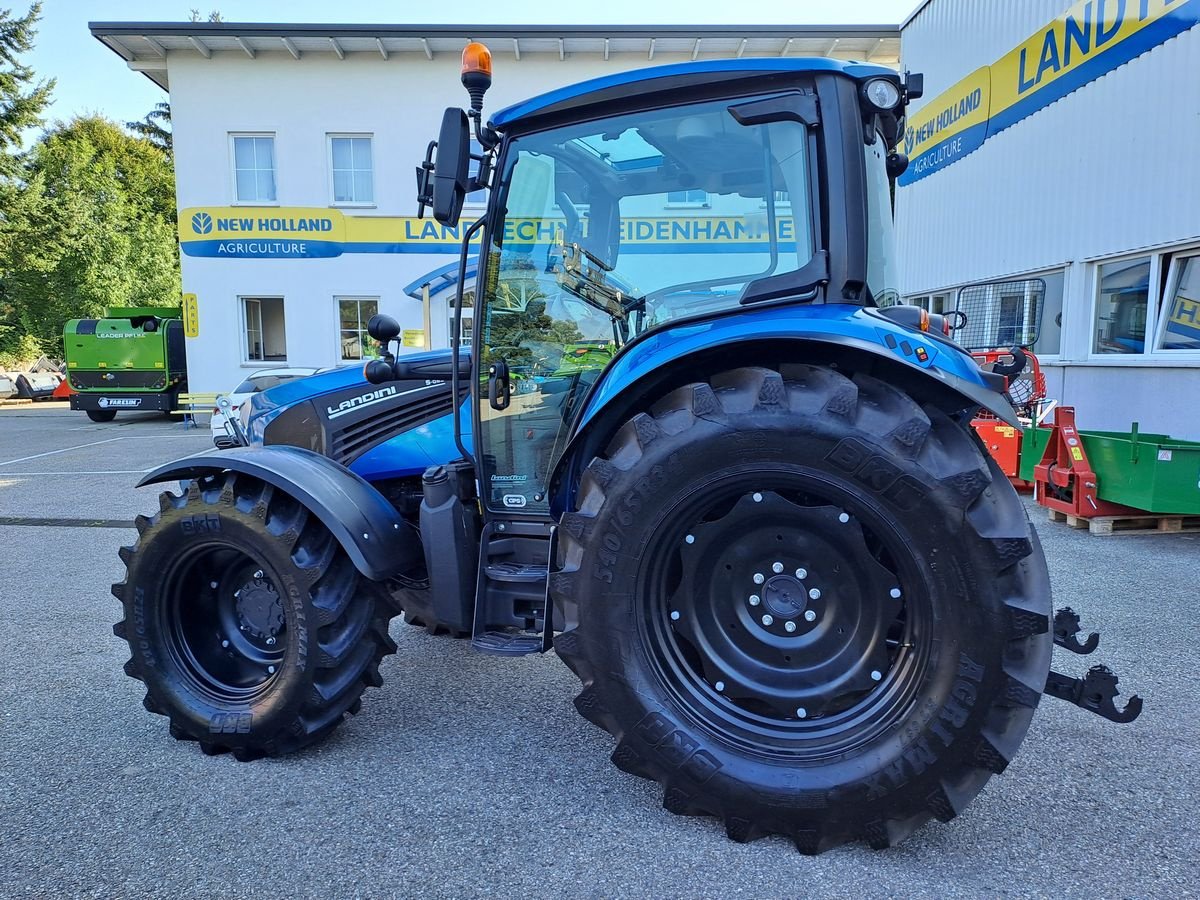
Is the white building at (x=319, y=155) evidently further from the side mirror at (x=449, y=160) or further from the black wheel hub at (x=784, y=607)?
the black wheel hub at (x=784, y=607)

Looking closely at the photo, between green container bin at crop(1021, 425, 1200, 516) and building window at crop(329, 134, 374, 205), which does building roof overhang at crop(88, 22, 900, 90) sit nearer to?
building window at crop(329, 134, 374, 205)

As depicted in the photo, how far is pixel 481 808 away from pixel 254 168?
16701 millimetres

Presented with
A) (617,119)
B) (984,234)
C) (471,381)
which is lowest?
(471,381)

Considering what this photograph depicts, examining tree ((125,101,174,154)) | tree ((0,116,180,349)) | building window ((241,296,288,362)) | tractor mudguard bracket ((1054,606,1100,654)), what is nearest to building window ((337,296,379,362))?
building window ((241,296,288,362))

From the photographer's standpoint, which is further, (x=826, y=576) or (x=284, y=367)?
(x=284, y=367)

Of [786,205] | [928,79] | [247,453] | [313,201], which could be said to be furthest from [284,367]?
[786,205]

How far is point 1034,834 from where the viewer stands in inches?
88.7

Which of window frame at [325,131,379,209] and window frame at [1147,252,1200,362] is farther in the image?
window frame at [325,131,379,209]

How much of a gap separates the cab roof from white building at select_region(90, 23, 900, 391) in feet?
42.6

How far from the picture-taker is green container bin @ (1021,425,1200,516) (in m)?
5.61

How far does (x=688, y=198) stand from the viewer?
2613 millimetres

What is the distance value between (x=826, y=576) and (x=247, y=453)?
2.10 meters

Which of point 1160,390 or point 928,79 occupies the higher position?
point 928,79

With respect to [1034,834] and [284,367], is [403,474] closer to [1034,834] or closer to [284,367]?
[1034,834]
